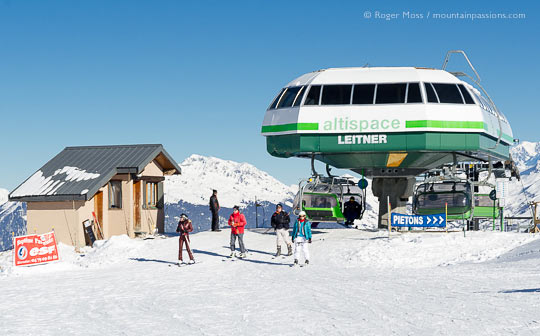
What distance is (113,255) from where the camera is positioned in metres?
25.5

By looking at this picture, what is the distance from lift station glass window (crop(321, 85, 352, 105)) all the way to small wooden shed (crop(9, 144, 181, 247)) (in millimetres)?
9161

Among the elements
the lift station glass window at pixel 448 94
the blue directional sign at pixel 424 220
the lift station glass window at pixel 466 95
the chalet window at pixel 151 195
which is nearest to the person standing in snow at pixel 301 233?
the blue directional sign at pixel 424 220

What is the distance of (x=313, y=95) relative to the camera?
29156 mm

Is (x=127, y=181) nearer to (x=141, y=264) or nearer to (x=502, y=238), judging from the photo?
(x=141, y=264)

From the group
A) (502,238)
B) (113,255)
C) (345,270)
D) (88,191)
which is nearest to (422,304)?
(345,270)

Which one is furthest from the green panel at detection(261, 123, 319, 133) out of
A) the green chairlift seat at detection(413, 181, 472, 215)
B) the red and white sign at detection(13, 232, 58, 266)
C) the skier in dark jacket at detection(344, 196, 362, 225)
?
the red and white sign at detection(13, 232, 58, 266)

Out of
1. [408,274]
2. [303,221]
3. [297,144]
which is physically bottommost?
[408,274]

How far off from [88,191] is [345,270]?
44.5ft

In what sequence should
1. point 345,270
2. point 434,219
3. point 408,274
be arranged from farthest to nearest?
point 434,219 < point 345,270 < point 408,274

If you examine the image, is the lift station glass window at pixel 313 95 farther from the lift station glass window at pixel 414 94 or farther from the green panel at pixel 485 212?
the green panel at pixel 485 212

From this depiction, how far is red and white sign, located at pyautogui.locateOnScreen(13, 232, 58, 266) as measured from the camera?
940 inches

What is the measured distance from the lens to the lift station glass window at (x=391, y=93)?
93.4 ft

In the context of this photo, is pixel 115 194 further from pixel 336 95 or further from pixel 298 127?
pixel 336 95

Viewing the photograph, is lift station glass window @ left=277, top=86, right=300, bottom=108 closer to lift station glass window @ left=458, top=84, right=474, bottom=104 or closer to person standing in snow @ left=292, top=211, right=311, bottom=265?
lift station glass window @ left=458, top=84, right=474, bottom=104
